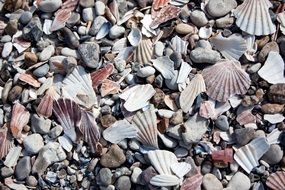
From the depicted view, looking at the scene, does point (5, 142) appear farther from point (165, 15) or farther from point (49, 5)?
point (165, 15)

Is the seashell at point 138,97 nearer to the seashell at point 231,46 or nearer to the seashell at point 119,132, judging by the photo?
the seashell at point 119,132

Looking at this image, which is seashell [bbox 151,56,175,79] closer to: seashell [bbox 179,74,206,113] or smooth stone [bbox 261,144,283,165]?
seashell [bbox 179,74,206,113]

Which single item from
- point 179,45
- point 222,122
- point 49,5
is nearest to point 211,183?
point 222,122

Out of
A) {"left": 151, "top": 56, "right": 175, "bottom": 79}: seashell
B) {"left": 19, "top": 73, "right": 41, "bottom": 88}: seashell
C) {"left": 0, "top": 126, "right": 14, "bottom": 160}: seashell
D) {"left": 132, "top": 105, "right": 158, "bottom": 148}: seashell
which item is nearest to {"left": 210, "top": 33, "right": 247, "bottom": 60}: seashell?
{"left": 151, "top": 56, "right": 175, "bottom": 79}: seashell

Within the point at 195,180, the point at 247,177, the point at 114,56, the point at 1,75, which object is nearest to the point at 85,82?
the point at 114,56

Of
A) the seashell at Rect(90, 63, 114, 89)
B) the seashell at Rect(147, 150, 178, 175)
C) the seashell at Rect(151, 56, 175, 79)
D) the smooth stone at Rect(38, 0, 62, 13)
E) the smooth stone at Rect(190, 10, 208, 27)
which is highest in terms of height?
the smooth stone at Rect(190, 10, 208, 27)

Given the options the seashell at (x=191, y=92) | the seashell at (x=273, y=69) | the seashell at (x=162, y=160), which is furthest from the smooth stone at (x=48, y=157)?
the seashell at (x=273, y=69)

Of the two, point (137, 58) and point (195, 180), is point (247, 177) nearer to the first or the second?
point (195, 180)
